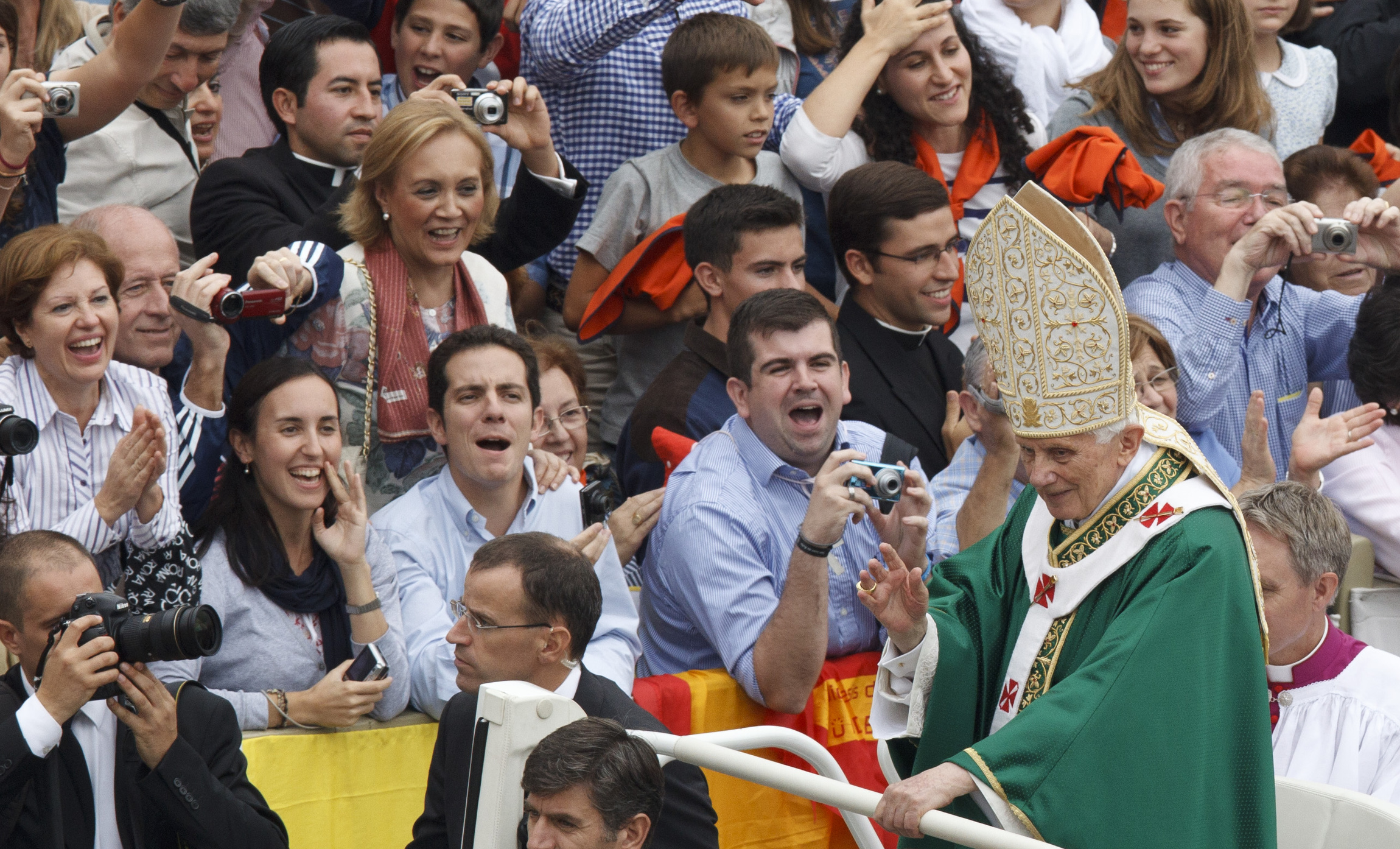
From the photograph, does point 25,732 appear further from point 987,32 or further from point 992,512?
point 987,32

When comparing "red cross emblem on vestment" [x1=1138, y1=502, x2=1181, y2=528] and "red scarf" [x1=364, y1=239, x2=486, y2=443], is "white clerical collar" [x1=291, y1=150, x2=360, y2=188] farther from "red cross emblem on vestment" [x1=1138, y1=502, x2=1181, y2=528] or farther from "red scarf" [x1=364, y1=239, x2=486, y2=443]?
"red cross emblem on vestment" [x1=1138, y1=502, x2=1181, y2=528]

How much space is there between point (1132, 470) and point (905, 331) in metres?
2.07

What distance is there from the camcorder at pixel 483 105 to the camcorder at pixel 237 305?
3.52 ft

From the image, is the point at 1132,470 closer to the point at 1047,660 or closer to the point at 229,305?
the point at 1047,660

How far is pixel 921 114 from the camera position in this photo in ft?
21.4

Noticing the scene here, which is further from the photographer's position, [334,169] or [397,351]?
[334,169]

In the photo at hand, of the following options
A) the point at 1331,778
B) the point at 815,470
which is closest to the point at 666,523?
the point at 815,470

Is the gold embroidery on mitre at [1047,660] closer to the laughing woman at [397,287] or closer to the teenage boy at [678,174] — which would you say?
the laughing woman at [397,287]

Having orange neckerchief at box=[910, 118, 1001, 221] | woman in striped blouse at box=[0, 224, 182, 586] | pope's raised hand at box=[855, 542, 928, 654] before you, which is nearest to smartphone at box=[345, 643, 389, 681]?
woman in striped blouse at box=[0, 224, 182, 586]

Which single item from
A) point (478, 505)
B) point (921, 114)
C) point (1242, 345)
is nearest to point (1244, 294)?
point (1242, 345)

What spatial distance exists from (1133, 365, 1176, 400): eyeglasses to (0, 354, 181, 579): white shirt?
9.26 ft

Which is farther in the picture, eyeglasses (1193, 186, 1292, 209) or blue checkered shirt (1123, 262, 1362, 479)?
eyeglasses (1193, 186, 1292, 209)

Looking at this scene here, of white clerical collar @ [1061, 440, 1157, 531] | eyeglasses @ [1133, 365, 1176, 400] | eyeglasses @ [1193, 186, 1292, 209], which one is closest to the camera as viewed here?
white clerical collar @ [1061, 440, 1157, 531]

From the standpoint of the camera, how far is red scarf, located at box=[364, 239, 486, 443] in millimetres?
5145
